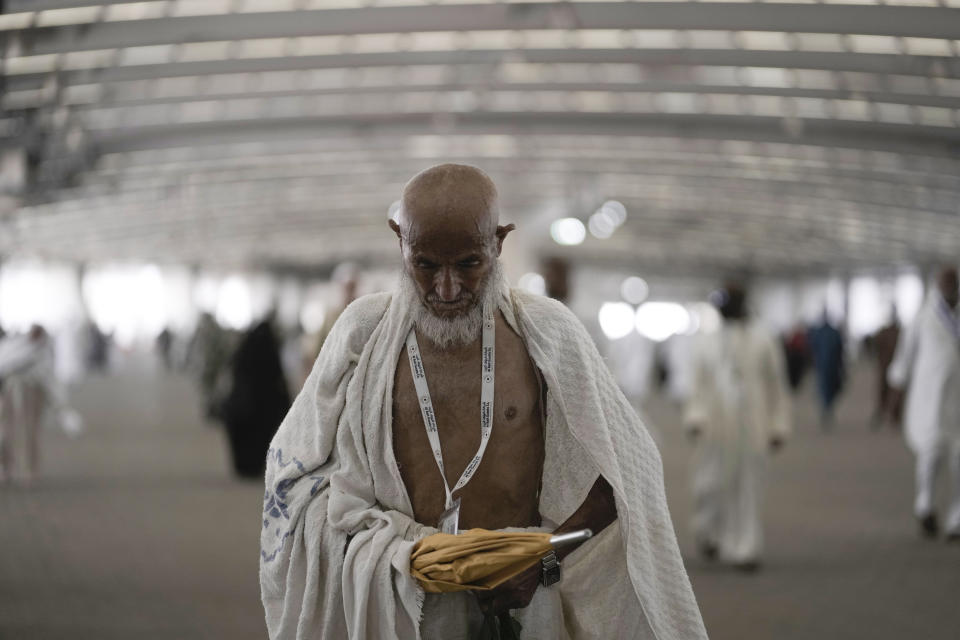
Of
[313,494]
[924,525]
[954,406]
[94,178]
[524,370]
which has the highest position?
[94,178]

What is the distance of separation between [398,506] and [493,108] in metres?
16.5

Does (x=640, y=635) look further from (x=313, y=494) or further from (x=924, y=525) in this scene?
(x=924, y=525)

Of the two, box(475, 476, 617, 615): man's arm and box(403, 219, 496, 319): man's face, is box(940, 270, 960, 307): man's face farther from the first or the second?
box(403, 219, 496, 319): man's face

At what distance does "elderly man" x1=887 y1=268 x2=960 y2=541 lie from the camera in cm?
859

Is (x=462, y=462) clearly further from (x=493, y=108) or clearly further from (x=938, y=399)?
(x=493, y=108)

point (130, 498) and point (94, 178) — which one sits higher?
point (94, 178)

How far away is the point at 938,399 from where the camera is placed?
860 cm

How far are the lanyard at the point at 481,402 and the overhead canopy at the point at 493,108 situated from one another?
623 centimetres

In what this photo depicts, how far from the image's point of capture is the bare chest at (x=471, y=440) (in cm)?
241

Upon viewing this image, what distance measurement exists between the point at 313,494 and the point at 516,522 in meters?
0.44

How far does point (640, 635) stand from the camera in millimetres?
2420

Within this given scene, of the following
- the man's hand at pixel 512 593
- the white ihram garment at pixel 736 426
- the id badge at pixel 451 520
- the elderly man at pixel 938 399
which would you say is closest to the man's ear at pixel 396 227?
the id badge at pixel 451 520

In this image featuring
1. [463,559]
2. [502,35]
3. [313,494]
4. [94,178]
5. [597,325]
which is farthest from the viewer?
[94,178]

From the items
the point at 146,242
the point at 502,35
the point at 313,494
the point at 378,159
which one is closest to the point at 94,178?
the point at 378,159
